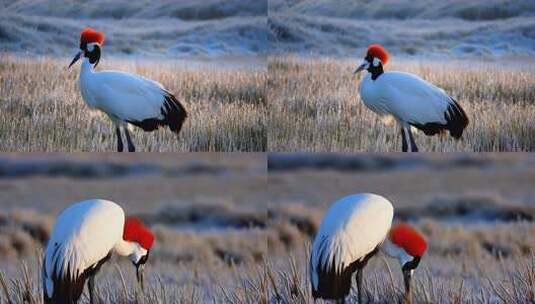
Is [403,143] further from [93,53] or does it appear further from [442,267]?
[93,53]

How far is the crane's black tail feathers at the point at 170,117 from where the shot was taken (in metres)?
7.32

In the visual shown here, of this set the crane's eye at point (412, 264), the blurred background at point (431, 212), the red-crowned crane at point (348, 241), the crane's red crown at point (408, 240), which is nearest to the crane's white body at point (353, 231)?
the red-crowned crane at point (348, 241)

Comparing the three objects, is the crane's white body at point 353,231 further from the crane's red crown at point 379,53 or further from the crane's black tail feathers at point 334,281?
the crane's red crown at point 379,53

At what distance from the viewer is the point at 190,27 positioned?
754 cm

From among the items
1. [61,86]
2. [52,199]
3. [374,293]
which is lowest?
[374,293]

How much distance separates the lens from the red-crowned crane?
6992 millimetres

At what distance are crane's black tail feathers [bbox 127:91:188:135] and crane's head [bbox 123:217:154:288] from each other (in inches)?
20.3

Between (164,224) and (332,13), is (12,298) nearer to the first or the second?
(164,224)

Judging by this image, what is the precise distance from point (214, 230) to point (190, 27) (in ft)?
3.81

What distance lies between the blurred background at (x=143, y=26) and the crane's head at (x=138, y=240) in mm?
955

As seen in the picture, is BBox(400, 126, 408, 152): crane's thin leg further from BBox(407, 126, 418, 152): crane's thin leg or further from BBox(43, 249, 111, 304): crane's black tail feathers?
BBox(43, 249, 111, 304): crane's black tail feathers

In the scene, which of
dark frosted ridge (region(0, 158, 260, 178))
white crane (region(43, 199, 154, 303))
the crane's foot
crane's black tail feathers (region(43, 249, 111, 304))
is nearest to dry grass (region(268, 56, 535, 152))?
the crane's foot

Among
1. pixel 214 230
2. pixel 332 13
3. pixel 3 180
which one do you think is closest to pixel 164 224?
pixel 214 230

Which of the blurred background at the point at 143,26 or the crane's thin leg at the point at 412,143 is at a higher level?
the blurred background at the point at 143,26
